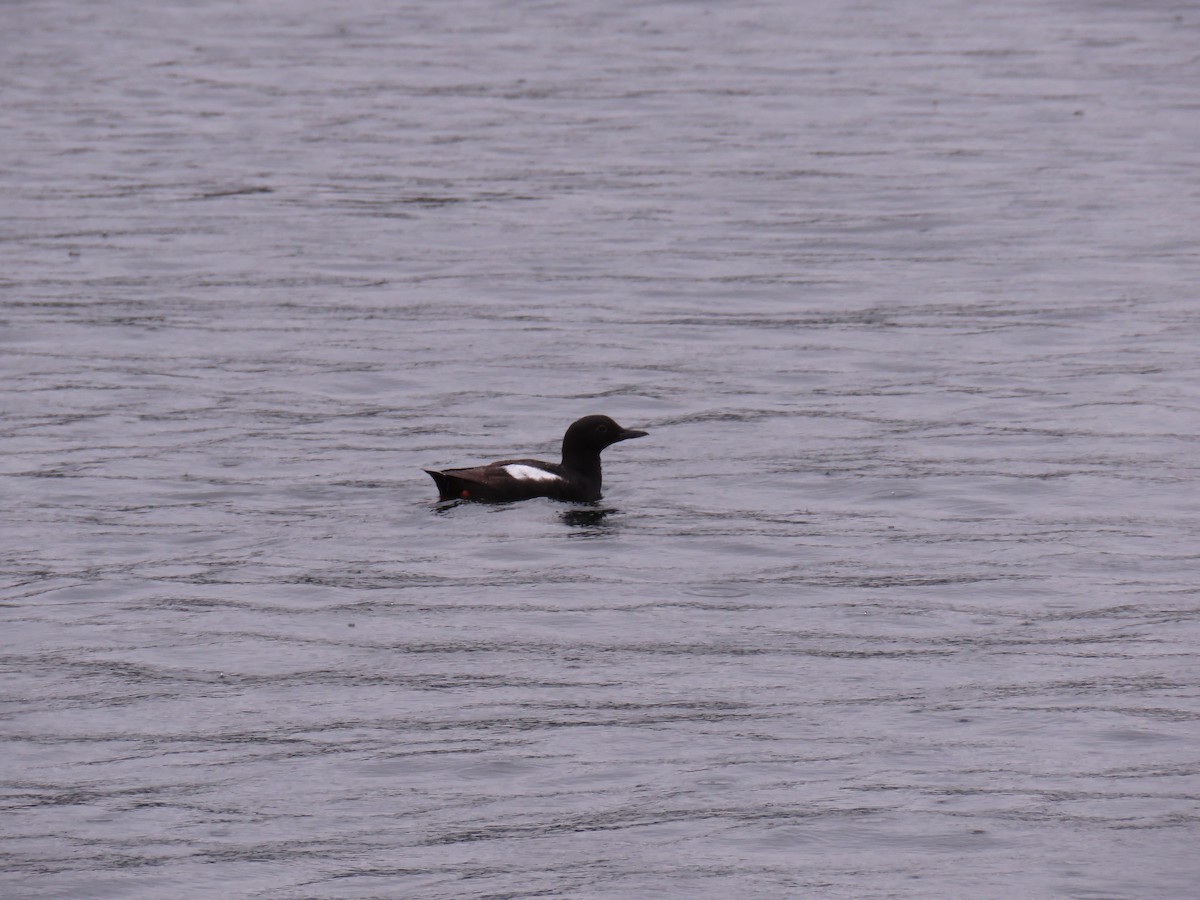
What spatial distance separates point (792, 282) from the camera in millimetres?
19172

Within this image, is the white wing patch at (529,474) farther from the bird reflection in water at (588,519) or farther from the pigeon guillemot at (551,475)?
the bird reflection in water at (588,519)

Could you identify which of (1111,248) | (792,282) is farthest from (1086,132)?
(792,282)

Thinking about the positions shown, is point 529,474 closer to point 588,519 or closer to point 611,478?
point 588,519

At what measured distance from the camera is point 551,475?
13.6m

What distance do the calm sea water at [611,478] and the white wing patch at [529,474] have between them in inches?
7.4

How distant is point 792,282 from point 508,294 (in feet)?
8.17

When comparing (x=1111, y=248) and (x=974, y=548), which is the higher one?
(x=1111, y=248)

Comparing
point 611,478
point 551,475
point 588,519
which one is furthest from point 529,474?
point 611,478

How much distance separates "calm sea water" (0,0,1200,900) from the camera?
8945 mm

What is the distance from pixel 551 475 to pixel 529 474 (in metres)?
0.16

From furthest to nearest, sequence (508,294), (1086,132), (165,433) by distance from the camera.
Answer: (1086,132), (508,294), (165,433)

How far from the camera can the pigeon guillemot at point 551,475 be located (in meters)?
13.3

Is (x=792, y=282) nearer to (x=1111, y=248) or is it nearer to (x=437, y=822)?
(x=1111, y=248)

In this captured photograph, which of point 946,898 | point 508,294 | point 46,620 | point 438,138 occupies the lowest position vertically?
point 946,898
